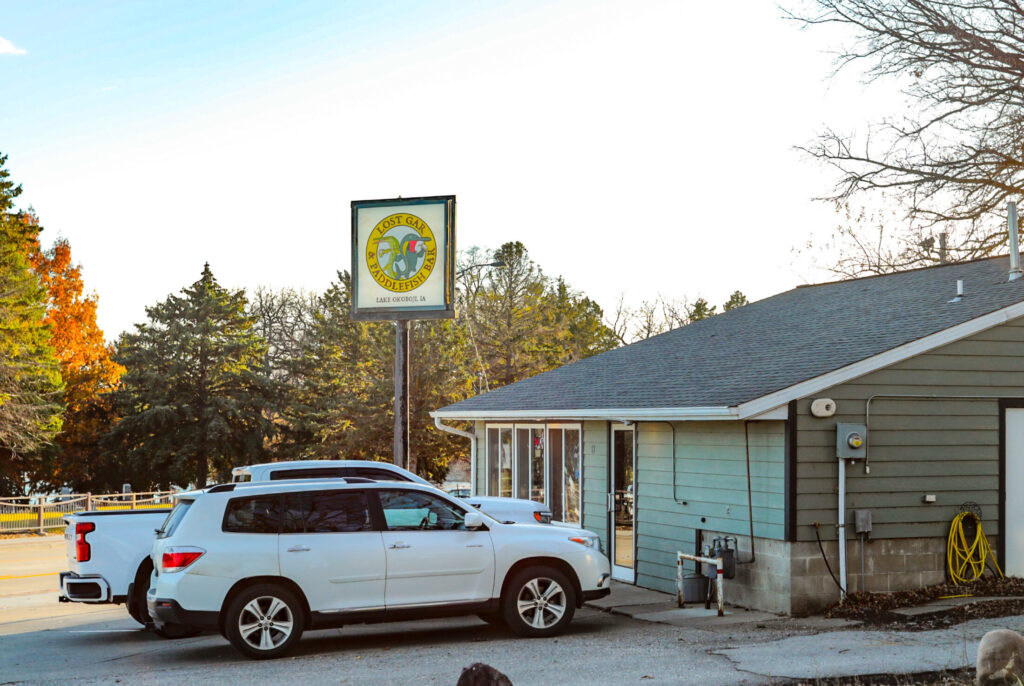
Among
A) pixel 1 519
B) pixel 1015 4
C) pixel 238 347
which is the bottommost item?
pixel 1 519

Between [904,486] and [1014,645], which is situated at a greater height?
[904,486]

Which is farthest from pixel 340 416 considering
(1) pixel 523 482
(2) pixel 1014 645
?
(2) pixel 1014 645

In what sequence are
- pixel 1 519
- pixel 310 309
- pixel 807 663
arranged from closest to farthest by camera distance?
pixel 807 663 → pixel 1 519 → pixel 310 309

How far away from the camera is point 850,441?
1207 centimetres

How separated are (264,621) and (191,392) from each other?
4181 cm

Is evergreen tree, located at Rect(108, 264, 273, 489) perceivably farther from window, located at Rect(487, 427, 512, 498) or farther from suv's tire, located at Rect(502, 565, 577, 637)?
suv's tire, located at Rect(502, 565, 577, 637)

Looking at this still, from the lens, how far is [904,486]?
1267 centimetres

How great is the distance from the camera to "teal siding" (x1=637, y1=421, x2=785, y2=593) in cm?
1233

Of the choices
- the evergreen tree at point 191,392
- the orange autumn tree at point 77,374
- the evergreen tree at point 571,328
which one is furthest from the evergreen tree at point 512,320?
the orange autumn tree at point 77,374

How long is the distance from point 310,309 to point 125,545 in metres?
57.2

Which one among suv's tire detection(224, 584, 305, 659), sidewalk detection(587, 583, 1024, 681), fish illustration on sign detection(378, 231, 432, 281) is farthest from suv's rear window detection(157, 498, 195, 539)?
fish illustration on sign detection(378, 231, 432, 281)

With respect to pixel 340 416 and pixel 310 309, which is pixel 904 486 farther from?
pixel 310 309

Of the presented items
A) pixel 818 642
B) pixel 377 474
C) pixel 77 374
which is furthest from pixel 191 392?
pixel 818 642

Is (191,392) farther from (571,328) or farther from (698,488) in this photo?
(698,488)
